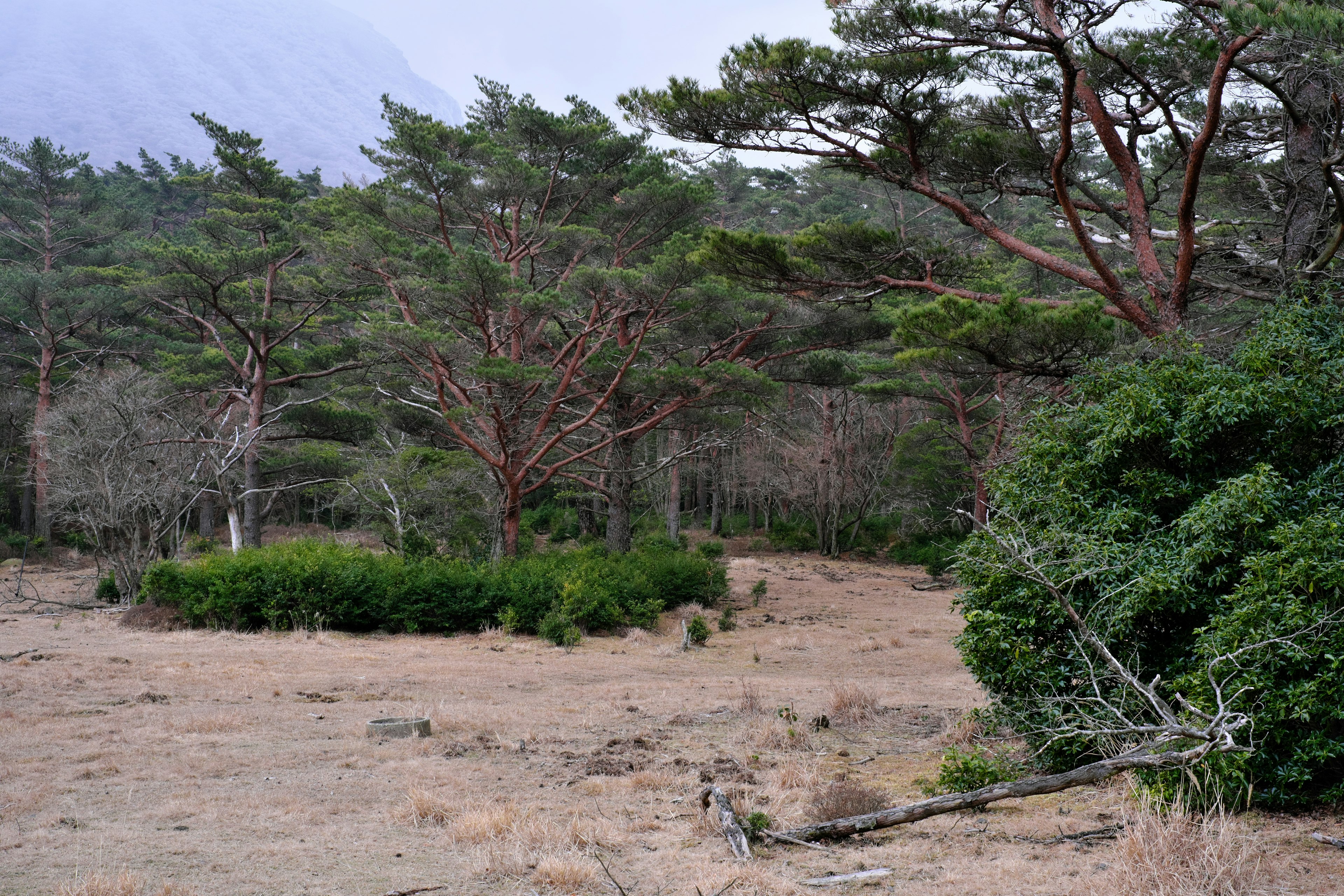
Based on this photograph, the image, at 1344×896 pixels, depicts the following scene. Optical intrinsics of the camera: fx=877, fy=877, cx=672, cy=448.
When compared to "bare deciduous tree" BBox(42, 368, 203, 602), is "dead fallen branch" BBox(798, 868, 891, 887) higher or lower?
lower

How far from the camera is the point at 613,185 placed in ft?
61.4

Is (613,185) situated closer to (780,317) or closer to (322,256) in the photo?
(780,317)

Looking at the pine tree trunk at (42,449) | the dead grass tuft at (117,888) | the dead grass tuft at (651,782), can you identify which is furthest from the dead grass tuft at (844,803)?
the pine tree trunk at (42,449)

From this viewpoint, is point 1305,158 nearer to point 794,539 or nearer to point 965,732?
point 965,732

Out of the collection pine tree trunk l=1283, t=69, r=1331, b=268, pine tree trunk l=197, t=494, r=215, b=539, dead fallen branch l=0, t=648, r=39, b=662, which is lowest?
dead fallen branch l=0, t=648, r=39, b=662

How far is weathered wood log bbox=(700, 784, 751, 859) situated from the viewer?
411 cm

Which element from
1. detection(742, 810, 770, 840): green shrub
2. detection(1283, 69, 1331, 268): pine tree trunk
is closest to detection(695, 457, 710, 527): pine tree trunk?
detection(1283, 69, 1331, 268): pine tree trunk

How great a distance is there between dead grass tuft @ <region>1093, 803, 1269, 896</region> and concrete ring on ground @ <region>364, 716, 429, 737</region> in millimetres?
4917

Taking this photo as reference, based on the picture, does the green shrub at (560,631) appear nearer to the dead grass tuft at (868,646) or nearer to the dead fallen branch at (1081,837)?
the dead grass tuft at (868,646)

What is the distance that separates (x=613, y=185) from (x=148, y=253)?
12.6 m

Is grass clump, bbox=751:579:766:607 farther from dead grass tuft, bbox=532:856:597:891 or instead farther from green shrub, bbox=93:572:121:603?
dead grass tuft, bbox=532:856:597:891

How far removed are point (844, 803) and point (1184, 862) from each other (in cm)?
171

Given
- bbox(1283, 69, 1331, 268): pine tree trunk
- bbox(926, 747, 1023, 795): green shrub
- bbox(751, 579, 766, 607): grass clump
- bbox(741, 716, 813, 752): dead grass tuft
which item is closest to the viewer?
bbox(926, 747, 1023, 795): green shrub

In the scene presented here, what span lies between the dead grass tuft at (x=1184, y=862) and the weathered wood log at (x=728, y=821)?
4.93 ft
